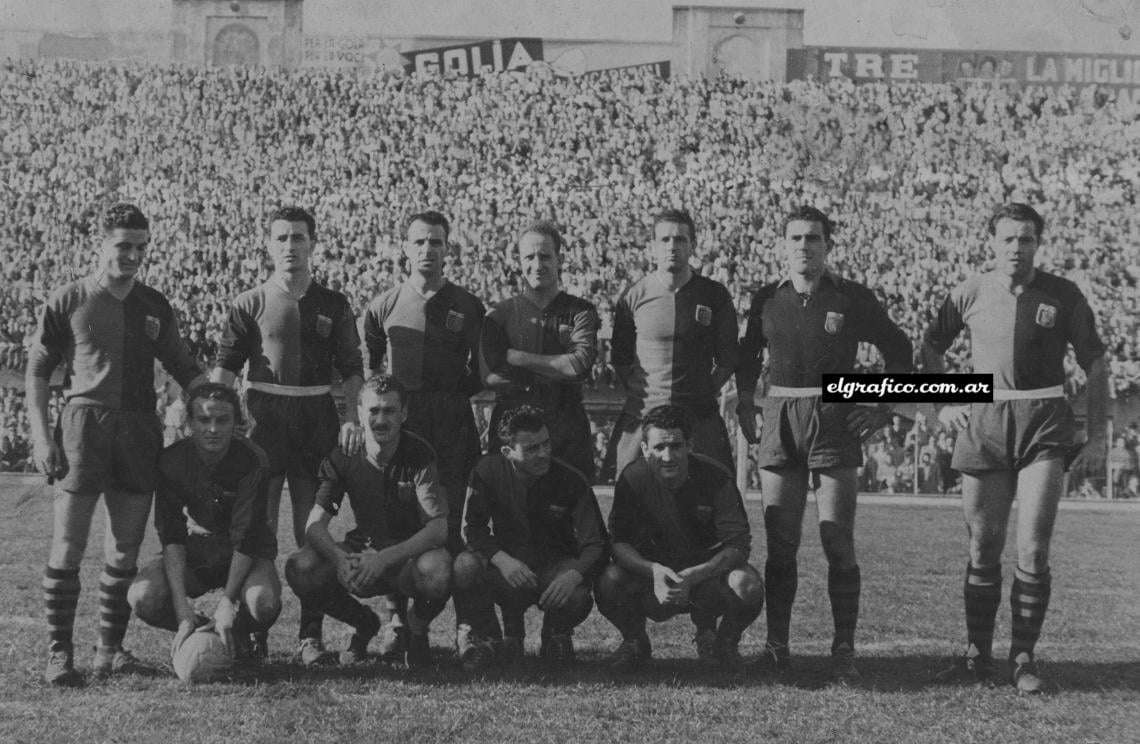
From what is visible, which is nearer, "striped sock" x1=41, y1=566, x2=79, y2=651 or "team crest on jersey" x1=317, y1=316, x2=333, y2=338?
"striped sock" x1=41, y1=566, x2=79, y2=651

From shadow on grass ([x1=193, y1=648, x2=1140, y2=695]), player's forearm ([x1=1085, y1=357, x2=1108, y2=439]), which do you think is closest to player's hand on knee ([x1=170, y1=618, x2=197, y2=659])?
shadow on grass ([x1=193, y1=648, x2=1140, y2=695])

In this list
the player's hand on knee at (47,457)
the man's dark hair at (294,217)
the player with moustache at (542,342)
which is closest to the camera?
the player's hand on knee at (47,457)

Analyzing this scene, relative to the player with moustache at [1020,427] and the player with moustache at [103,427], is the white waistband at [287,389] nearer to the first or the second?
the player with moustache at [103,427]

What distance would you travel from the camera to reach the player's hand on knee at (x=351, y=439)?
4.58 metres

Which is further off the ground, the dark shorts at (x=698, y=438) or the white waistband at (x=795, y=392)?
the white waistband at (x=795, y=392)

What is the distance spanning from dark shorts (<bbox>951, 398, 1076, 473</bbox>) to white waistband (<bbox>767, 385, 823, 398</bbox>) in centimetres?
59

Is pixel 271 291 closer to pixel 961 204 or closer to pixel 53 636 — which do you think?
pixel 53 636

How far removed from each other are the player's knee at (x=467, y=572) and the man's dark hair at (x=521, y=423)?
48 centimetres

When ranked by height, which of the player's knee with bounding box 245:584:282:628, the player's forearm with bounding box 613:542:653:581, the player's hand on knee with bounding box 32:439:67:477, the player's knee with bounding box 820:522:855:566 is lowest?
the player's knee with bounding box 245:584:282:628

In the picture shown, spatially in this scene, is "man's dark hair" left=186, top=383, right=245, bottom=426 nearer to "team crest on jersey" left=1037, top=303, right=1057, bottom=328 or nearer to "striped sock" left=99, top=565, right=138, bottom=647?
"striped sock" left=99, top=565, right=138, bottom=647

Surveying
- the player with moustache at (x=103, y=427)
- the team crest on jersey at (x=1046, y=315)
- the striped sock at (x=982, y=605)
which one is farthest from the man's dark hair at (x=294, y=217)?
→ the striped sock at (x=982, y=605)

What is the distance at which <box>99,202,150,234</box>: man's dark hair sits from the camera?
4.49 meters

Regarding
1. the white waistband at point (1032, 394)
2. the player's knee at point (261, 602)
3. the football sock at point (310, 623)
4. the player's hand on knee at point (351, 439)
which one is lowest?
the football sock at point (310, 623)

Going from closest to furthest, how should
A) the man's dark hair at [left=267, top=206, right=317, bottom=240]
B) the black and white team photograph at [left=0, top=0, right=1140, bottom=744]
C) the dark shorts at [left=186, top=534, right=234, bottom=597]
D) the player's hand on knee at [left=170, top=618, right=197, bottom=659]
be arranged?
the black and white team photograph at [left=0, top=0, right=1140, bottom=744]
the player's hand on knee at [left=170, top=618, right=197, bottom=659]
the dark shorts at [left=186, top=534, right=234, bottom=597]
the man's dark hair at [left=267, top=206, right=317, bottom=240]
